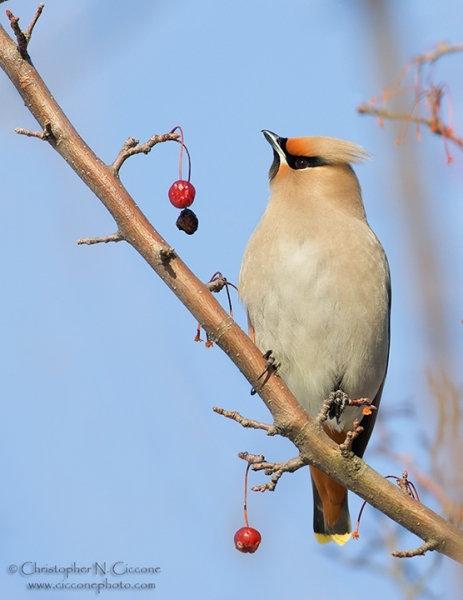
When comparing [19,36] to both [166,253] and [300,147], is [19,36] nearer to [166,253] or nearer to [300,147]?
[166,253]

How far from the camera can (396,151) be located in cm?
201

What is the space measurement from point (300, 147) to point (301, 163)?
0.27 feet

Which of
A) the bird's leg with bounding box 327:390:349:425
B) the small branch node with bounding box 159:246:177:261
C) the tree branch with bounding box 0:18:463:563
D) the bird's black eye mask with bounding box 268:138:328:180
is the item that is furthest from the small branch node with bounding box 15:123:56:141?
the bird's black eye mask with bounding box 268:138:328:180

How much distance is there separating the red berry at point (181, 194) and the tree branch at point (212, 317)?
0.34 m

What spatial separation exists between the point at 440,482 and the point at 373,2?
1546 millimetres

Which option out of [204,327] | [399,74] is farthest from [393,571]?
[399,74]

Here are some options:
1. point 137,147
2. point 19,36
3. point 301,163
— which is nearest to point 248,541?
point 137,147

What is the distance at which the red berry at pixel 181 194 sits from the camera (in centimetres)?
300

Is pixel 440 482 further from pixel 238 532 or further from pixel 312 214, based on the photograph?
pixel 312 214

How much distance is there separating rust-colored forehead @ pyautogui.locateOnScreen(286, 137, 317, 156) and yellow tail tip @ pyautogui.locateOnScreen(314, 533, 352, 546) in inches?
76.6

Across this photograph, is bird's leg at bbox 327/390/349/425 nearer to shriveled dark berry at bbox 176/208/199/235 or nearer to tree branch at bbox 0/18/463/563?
tree branch at bbox 0/18/463/563

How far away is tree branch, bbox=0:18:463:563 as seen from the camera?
104 inches

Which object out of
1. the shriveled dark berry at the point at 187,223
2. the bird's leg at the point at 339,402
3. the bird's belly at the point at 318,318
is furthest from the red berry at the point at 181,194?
the bird's belly at the point at 318,318

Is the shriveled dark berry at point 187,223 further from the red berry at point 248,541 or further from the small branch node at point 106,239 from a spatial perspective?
the red berry at point 248,541
